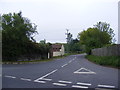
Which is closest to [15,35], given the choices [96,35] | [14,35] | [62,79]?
[14,35]

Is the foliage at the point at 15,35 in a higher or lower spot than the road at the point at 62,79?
higher

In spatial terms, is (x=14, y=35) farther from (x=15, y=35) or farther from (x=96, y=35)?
(x=96, y=35)

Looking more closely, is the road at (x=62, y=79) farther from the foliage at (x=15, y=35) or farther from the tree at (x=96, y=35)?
the tree at (x=96, y=35)

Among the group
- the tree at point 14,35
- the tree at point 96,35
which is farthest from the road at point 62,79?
the tree at point 96,35

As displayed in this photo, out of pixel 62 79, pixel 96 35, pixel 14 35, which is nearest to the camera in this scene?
pixel 62 79

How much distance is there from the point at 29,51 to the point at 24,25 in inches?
242

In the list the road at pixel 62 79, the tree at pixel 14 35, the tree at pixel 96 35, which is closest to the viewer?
the road at pixel 62 79

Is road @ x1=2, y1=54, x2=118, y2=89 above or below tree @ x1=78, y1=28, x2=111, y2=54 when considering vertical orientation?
below

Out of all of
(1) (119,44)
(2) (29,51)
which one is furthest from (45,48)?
(1) (119,44)

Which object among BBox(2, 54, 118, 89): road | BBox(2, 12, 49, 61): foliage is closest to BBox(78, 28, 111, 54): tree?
BBox(2, 12, 49, 61): foliage

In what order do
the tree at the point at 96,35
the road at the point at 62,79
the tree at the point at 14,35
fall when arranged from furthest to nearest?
the tree at the point at 96,35
the tree at the point at 14,35
the road at the point at 62,79

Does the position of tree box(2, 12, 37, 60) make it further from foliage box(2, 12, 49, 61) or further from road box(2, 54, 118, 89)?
road box(2, 54, 118, 89)

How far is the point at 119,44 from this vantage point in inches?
823

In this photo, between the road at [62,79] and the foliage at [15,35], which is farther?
the foliage at [15,35]
